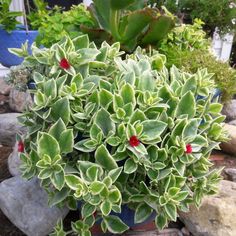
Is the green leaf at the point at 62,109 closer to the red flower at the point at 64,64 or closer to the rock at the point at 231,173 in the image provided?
the red flower at the point at 64,64

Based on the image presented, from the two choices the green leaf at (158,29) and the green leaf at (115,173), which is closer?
the green leaf at (115,173)

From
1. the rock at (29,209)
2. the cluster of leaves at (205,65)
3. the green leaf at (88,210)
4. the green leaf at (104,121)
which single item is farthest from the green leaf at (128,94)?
the cluster of leaves at (205,65)

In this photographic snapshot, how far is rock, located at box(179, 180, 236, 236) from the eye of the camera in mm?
1950

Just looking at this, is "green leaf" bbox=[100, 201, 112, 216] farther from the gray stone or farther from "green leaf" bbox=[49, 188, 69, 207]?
the gray stone

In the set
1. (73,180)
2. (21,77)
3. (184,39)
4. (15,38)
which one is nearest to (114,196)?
(73,180)

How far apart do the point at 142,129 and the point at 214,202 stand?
0.73 meters

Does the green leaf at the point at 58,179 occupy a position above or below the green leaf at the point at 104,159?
below

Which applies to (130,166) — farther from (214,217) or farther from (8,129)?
(8,129)

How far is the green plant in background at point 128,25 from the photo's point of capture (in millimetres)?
2314

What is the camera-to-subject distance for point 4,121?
2764 mm

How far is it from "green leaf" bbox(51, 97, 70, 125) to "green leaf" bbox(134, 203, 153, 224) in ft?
1.64

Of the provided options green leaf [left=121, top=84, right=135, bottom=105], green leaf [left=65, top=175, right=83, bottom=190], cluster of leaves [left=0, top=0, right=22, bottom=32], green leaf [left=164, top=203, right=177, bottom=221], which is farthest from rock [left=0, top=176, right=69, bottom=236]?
cluster of leaves [left=0, top=0, right=22, bottom=32]

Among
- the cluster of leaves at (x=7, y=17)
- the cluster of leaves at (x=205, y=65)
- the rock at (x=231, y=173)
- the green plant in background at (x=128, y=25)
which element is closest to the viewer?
the green plant in background at (x=128, y=25)

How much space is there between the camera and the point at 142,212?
176 cm
